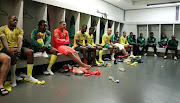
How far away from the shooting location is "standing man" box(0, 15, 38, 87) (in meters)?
2.35

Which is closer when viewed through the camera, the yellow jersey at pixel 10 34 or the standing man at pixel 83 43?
the yellow jersey at pixel 10 34

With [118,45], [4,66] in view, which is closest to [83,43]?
[118,45]

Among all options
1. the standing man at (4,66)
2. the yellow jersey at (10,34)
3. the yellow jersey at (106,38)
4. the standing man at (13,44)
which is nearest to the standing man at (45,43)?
the standing man at (13,44)

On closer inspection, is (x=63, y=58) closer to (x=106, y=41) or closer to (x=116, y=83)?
(x=116, y=83)

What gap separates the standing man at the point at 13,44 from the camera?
2350mm

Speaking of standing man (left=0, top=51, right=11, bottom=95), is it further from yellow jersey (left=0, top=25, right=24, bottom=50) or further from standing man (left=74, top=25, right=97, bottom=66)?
standing man (left=74, top=25, right=97, bottom=66)

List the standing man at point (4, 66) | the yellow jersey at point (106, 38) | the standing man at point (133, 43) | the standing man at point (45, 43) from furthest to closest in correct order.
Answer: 1. the standing man at point (133, 43)
2. the yellow jersey at point (106, 38)
3. the standing man at point (45, 43)
4. the standing man at point (4, 66)

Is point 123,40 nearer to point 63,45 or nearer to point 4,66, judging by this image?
point 63,45

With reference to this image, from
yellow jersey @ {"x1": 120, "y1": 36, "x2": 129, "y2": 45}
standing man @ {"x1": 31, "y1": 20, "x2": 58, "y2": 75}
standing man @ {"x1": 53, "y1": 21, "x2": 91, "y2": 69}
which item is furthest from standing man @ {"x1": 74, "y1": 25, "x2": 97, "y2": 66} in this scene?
yellow jersey @ {"x1": 120, "y1": 36, "x2": 129, "y2": 45}

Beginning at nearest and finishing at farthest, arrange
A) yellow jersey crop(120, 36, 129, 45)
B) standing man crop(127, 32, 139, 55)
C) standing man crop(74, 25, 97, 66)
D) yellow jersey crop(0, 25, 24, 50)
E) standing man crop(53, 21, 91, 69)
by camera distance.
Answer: yellow jersey crop(0, 25, 24, 50) < standing man crop(53, 21, 91, 69) < standing man crop(74, 25, 97, 66) < yellow jersey crop(120, 36, 129, 45) < standing man crop(127, 32, 139, 55)

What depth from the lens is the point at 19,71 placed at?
10.7 feet

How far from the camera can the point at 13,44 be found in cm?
260

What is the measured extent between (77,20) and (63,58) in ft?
5.91

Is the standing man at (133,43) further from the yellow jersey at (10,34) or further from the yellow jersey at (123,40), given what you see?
the yellow jersey at (10,34)
